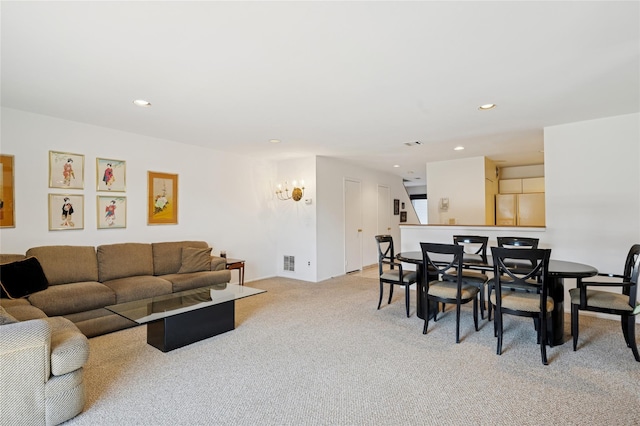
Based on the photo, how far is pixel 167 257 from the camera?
14.8ft

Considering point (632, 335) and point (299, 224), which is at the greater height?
point (299, 224)

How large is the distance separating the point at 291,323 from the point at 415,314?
1571 millimetres

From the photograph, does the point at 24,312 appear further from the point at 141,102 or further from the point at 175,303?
the point at 141,102

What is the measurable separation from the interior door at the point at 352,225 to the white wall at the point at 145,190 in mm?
1533

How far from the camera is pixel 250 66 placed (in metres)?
2.48

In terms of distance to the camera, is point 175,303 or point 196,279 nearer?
point 175,303

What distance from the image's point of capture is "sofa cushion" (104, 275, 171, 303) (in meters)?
3.51

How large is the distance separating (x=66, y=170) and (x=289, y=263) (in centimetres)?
385

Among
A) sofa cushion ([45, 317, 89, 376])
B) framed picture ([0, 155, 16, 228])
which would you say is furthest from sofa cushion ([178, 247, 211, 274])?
sofa cushion ([45, 317, 89, 376])

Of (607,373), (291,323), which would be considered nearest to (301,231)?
(291,323)

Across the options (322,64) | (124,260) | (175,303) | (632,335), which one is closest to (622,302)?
(632,335)

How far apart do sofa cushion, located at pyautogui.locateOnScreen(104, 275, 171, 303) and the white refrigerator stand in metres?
6.07

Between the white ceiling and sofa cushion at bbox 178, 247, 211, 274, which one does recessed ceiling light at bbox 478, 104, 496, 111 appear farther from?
sofa cushion at bbox 178, 247, 211, 274

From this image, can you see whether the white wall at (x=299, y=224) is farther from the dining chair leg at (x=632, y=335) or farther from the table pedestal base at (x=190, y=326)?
the dining chair leg at (x=632, y=335)
